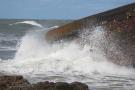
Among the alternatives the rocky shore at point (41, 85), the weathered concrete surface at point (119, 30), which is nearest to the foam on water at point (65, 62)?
the weathered concrete surface at point (119, 30)

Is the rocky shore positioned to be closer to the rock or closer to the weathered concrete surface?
the rock

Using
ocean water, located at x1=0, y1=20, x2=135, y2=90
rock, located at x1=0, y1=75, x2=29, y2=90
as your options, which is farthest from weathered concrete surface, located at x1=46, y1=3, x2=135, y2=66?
rock, located at x1=0, y1=75, x2=29, y2=90

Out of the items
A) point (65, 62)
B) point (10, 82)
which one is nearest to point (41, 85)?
point (10, 82)

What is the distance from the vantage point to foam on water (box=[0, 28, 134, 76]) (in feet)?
27.5

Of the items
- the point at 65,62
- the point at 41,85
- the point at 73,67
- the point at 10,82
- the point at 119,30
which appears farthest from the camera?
the point at 65,62

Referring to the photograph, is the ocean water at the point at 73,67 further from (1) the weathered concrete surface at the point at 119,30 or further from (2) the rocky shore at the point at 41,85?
(2) the rocky shore at the point at 41,85

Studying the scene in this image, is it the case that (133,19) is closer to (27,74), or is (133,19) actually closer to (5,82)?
(27,74)

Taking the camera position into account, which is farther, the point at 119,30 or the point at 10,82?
the point at 119,30

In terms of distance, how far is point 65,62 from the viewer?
9297 mm

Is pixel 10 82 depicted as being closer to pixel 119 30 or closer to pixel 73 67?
pixel 73 67

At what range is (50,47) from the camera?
425 inches

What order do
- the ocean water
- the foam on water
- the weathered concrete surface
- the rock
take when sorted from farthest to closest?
the weathered concrete surface → the foam on water → the ocean water → the rock

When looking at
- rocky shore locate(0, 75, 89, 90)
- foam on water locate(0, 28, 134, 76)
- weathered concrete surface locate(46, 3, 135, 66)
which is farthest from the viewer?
weathered concrete surface locate(46, 3, 135, 66)

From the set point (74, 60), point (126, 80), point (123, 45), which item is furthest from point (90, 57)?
point (126, 80)
